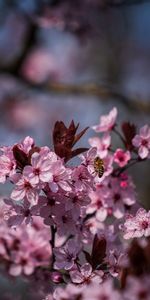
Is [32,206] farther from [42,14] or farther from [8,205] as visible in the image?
[42,14]

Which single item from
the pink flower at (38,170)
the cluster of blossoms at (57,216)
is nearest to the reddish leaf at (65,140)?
the cluster of blossoms at (57,216)

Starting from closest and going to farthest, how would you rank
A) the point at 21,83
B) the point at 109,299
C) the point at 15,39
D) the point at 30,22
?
the point at 109,299, the point at 21,83, the point at 30,22, the point at 15,39

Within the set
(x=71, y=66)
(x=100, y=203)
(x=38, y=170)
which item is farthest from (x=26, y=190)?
(x=71, y=66)

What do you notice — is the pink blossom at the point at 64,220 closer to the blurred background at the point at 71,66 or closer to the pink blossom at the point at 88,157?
the pink blossom at the point at 88,157

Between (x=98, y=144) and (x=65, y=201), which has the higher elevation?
(x=98, y=144)

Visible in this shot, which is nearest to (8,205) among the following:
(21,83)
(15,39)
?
(21,83)

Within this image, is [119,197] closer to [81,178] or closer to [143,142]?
[143,142]
